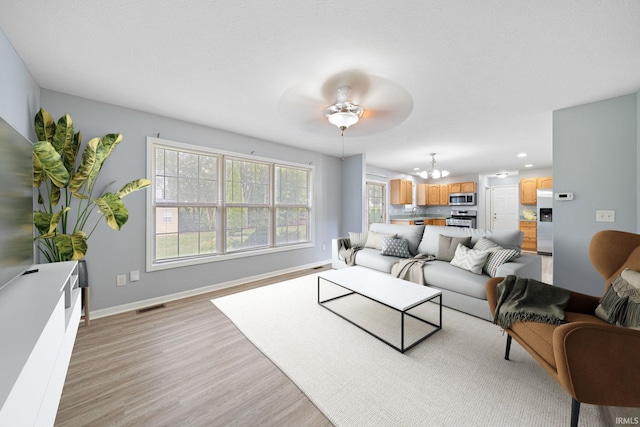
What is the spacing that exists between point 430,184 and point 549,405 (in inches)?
304

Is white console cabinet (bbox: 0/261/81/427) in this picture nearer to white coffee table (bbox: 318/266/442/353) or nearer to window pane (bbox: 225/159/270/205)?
white coffee table (bbox: 318/266/442/353)

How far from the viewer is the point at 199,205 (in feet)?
11.3

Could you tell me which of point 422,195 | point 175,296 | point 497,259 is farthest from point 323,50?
point 422,195

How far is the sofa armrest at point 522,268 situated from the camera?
7.91ft

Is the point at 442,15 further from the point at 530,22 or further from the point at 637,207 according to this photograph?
the point at 637,207

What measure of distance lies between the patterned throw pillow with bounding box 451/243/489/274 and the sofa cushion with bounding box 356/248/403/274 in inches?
31.8

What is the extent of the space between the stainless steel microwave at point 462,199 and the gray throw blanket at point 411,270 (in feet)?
17.3

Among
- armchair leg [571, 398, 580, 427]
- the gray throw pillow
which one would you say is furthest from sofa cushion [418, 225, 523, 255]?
armchair leg [571, 398, 580, 427]

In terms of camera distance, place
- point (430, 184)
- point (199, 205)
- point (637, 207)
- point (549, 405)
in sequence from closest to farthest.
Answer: point (549, 405) → point (637, 207) → point (199, 205) → point (430, 184)

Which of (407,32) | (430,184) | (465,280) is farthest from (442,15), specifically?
(430,184)

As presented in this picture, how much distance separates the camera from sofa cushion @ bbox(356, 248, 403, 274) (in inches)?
136

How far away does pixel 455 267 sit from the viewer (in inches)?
115

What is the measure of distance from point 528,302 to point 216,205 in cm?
370

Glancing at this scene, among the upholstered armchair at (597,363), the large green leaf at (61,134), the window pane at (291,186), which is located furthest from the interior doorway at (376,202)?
the large green leaf at (61,134)
